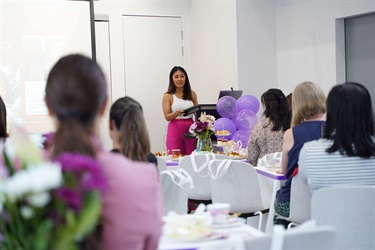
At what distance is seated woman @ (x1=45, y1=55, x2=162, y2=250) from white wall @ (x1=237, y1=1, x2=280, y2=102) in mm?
6468

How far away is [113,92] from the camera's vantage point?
28.0 feet

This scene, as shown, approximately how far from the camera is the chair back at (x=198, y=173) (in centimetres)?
447

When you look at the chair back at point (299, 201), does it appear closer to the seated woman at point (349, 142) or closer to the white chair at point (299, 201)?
the white chair at point (299, 201)

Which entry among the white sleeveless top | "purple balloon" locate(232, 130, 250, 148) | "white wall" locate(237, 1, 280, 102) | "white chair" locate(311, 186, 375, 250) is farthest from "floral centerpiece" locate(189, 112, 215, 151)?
"white chair" locate(311, 186, 375, 250)

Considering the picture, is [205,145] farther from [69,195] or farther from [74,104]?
[69,195]

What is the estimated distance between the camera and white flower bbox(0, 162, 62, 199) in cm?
105

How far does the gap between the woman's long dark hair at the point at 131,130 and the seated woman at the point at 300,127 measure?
1.10 m

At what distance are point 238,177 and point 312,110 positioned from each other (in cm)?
78

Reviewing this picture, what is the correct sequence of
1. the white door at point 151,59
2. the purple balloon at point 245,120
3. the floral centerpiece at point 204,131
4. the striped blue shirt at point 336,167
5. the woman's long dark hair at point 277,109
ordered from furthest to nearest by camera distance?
the white door at point 151,59 → the purple balloon at point 245,120 → the floral centerpiece at point 204,131 → the woman's long dark hair at point 277,109 → the striped blue shirt at point 336,167

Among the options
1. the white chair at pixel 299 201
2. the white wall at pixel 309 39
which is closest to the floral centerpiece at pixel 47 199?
the white chair at pixel 299 201

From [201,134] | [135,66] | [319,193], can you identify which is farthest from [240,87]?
[319,193]

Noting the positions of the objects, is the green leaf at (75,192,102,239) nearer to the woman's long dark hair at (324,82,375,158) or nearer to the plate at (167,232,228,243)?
the plate at (167,232,228,243)

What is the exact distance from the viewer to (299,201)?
3418 millimetres

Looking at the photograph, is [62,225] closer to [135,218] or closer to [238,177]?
[135,218]
